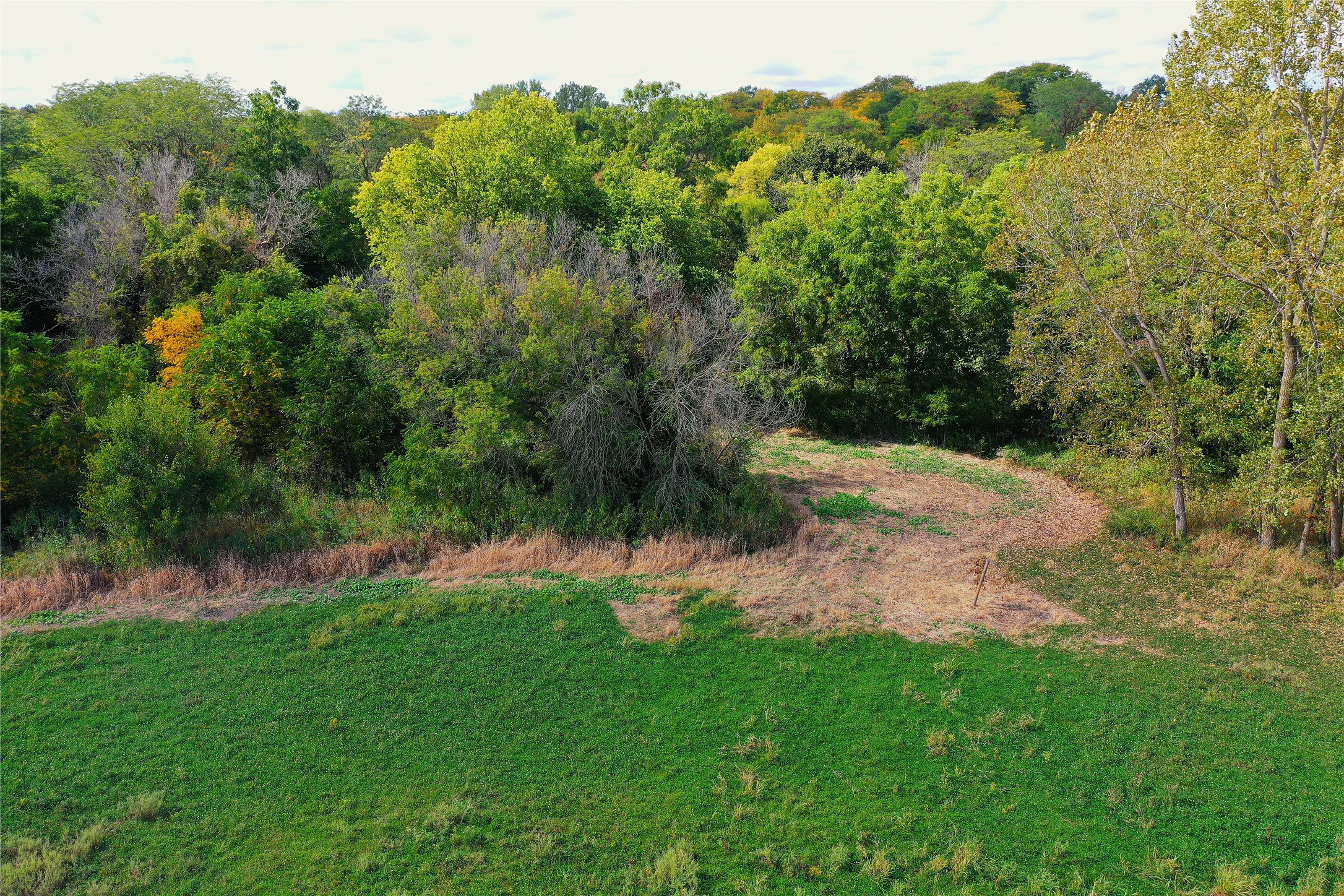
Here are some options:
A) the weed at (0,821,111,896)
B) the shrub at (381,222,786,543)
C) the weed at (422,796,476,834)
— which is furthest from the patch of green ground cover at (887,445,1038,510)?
the weed at (0,821,111,896)

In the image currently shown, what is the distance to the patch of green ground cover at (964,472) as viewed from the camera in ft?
73.3

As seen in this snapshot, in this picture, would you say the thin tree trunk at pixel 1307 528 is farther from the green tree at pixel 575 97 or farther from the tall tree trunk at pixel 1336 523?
the green tree at pixel 575 97

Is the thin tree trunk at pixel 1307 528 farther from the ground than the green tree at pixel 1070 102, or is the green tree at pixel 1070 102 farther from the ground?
the green tree at pixel 1070 102

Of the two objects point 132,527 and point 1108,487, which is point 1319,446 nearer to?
point 1108,487

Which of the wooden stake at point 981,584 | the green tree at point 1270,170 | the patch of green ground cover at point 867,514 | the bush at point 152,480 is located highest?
the green tree at point 1270,170

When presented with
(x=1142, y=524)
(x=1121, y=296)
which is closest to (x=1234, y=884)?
(x=1142, y=524)

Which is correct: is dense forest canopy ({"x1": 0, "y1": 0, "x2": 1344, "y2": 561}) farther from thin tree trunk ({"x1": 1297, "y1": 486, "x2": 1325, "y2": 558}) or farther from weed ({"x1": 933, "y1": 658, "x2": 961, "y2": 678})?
weed ({"x1": 933, "y1": 658, "x2": 961, "y2": 678})

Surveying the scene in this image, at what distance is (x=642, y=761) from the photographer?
11.5 metres

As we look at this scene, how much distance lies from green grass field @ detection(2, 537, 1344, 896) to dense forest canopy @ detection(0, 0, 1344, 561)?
4.39 metres

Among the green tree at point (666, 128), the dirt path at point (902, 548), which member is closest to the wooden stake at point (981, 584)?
the dirt path at point (902, 548)

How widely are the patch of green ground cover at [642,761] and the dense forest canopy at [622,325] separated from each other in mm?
4924

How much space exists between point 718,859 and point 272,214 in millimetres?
31044

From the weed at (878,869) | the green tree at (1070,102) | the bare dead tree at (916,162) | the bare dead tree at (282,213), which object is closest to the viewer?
the weed at (878,869)

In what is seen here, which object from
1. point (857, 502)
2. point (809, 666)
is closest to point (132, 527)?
point (809, 666)
